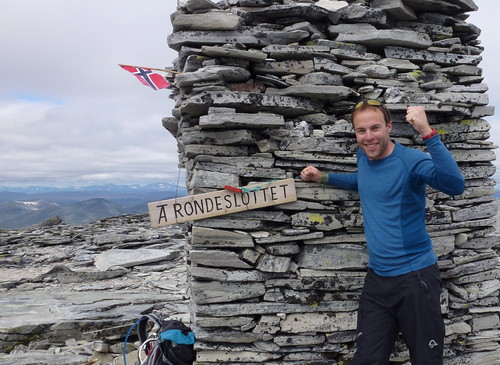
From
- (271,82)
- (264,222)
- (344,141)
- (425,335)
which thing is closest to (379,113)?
(344,141)

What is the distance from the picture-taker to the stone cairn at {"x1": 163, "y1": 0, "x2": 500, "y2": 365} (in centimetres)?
430

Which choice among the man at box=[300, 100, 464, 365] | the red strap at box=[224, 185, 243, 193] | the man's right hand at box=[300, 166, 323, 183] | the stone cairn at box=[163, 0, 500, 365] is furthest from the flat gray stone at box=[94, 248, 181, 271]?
the man at box=[300, 100, 464, 365]

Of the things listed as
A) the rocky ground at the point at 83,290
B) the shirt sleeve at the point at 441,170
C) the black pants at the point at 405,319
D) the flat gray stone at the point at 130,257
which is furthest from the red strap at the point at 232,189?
the flat gray stone at the point at 130,257

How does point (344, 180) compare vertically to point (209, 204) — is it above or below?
above

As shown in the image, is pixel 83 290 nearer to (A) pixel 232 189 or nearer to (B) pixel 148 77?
(B) pixel 148 77

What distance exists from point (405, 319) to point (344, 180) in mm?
1523

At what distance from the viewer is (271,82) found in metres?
4.39

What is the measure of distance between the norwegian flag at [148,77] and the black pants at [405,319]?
4074 mm

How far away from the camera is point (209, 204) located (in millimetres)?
4230

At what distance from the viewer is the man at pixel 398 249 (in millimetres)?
3414

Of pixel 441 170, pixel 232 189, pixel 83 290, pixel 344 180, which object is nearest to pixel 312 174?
pixel 344 180

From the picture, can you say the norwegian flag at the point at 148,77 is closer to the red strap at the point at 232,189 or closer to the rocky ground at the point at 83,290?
the red strap at the point at 232,189

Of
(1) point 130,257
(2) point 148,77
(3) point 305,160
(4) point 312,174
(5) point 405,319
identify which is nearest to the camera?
(5) point 405,319

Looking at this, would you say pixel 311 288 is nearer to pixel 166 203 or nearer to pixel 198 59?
pixel 166 203
